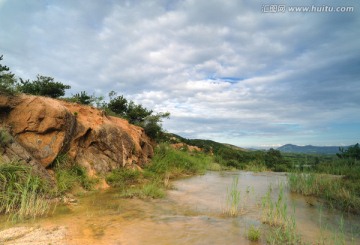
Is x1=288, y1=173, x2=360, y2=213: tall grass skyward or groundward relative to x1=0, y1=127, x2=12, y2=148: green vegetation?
groundward

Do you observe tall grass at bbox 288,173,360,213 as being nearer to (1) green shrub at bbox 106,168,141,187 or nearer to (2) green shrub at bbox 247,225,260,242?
(2) green shrub at bbox 247,225,260,242

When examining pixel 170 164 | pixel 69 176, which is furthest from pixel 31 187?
pixel 170 164

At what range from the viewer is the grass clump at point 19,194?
21.0 feet

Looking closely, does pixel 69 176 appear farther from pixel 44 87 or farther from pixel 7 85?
pixel 44 87

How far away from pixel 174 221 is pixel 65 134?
21.9 ft

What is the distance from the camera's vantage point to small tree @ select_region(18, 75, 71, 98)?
15.8 m

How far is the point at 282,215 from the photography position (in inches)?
233

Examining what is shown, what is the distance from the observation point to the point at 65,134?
11062 mm

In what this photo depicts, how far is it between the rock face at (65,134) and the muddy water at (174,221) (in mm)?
2818

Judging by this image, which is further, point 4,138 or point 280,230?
point 4,138

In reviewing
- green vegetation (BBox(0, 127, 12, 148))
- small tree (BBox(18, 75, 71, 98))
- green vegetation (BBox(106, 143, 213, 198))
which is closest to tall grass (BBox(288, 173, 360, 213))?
green vegetation (BBox(106, 143, 213, 198))

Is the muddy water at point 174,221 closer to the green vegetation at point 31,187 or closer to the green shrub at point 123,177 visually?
the green vegetation at point 31,187

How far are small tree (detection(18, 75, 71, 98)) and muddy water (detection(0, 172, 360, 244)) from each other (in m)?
9.34

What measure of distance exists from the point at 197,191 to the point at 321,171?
6760 mm
